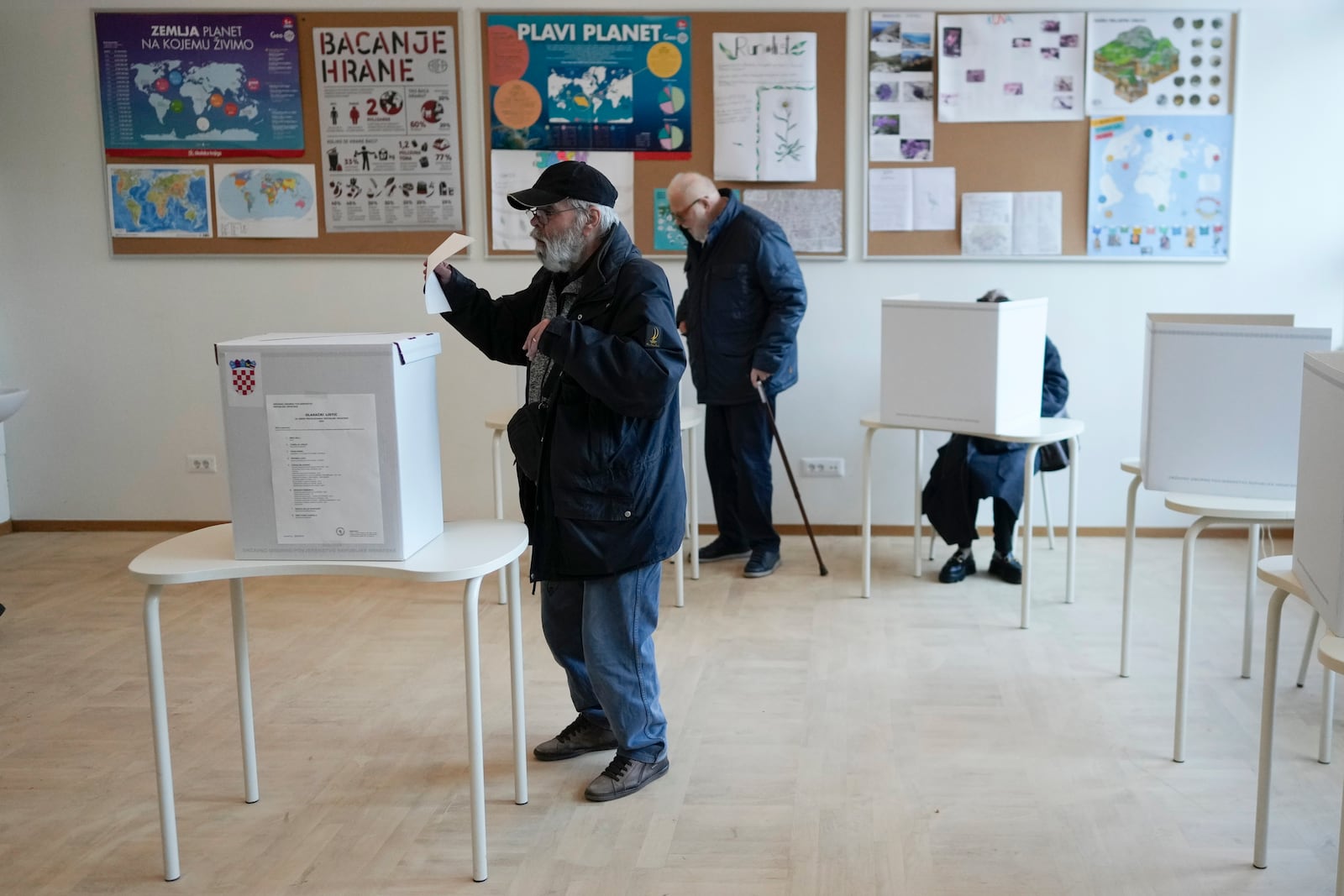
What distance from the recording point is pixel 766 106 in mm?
5059

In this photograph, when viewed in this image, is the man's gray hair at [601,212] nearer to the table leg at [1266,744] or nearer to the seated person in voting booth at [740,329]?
the table leg at [1266,744]

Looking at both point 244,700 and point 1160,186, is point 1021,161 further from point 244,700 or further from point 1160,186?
point 244,700

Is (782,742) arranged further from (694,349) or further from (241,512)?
(694,349)

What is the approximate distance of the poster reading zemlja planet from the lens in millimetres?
5133

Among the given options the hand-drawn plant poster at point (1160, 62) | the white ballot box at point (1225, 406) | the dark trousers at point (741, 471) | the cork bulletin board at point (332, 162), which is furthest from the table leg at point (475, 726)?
the hand-drawn plant poster at point (1160, 62)

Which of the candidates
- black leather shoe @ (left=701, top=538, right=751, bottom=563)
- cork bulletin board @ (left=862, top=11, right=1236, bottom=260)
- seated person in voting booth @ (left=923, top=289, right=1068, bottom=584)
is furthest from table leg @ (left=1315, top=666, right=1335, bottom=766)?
cork bulletin board @ (left=862, top=11, right=1236, bottom=260)

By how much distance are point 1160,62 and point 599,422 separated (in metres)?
3.44

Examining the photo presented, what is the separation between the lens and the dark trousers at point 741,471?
4.73m

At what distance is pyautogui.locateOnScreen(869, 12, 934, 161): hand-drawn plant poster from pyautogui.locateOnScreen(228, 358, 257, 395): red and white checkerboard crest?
333cm

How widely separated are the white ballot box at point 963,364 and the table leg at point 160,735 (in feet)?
7.94

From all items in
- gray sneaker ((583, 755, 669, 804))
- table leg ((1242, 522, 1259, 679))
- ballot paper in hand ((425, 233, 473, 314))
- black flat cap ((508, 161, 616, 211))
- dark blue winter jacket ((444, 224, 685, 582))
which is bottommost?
gray sneaker ((583, 755, 669, 804))

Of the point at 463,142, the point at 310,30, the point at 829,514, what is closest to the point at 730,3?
the point at 463,142

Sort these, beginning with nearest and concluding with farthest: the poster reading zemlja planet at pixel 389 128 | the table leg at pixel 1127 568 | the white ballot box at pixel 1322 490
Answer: the white ballot box at pixel 1322 490
the table leg at pixel 1127 568
the poster reading zemlja planet at pixel 389 128

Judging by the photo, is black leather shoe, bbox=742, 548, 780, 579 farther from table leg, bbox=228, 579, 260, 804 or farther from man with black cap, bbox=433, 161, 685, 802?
table leg, bbox=228, 579, 260, 804
